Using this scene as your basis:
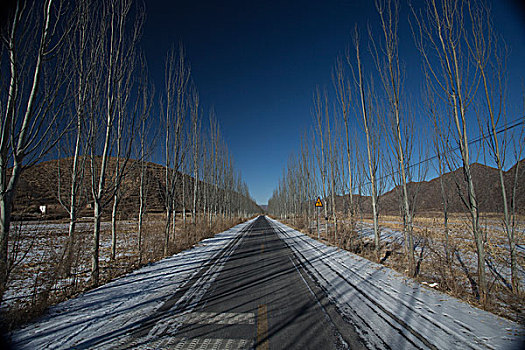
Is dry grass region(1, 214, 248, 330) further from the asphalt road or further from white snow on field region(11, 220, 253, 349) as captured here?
the asphalt road

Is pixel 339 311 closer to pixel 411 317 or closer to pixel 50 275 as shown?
pixel 411 317

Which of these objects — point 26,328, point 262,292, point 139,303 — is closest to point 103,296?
point 139,303

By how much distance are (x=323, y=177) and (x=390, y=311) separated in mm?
14515

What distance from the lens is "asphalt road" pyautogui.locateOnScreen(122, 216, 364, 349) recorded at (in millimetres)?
3115

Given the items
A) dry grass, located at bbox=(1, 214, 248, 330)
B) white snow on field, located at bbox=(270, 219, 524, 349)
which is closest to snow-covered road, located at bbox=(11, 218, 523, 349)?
white snow on field, located at bbox=(270, 219, 524, 349)

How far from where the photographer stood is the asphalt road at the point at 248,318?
123 inches

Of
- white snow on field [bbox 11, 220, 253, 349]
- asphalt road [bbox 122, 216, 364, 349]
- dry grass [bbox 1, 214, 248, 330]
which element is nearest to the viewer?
asphalt road [bbox 122, 216, 364, 349]

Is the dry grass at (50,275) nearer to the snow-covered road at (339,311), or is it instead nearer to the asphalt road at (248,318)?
the snow-covered road at (339,311)

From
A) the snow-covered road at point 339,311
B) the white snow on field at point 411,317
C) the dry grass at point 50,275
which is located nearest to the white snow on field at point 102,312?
the snow-covered road at point 339,311

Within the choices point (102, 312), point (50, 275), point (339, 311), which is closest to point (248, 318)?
point (339, 311)

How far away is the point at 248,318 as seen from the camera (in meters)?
3.86

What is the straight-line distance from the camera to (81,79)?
21.3ft

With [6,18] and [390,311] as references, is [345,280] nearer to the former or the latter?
[390,311]

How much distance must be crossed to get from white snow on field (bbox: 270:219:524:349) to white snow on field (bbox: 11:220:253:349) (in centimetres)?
377
